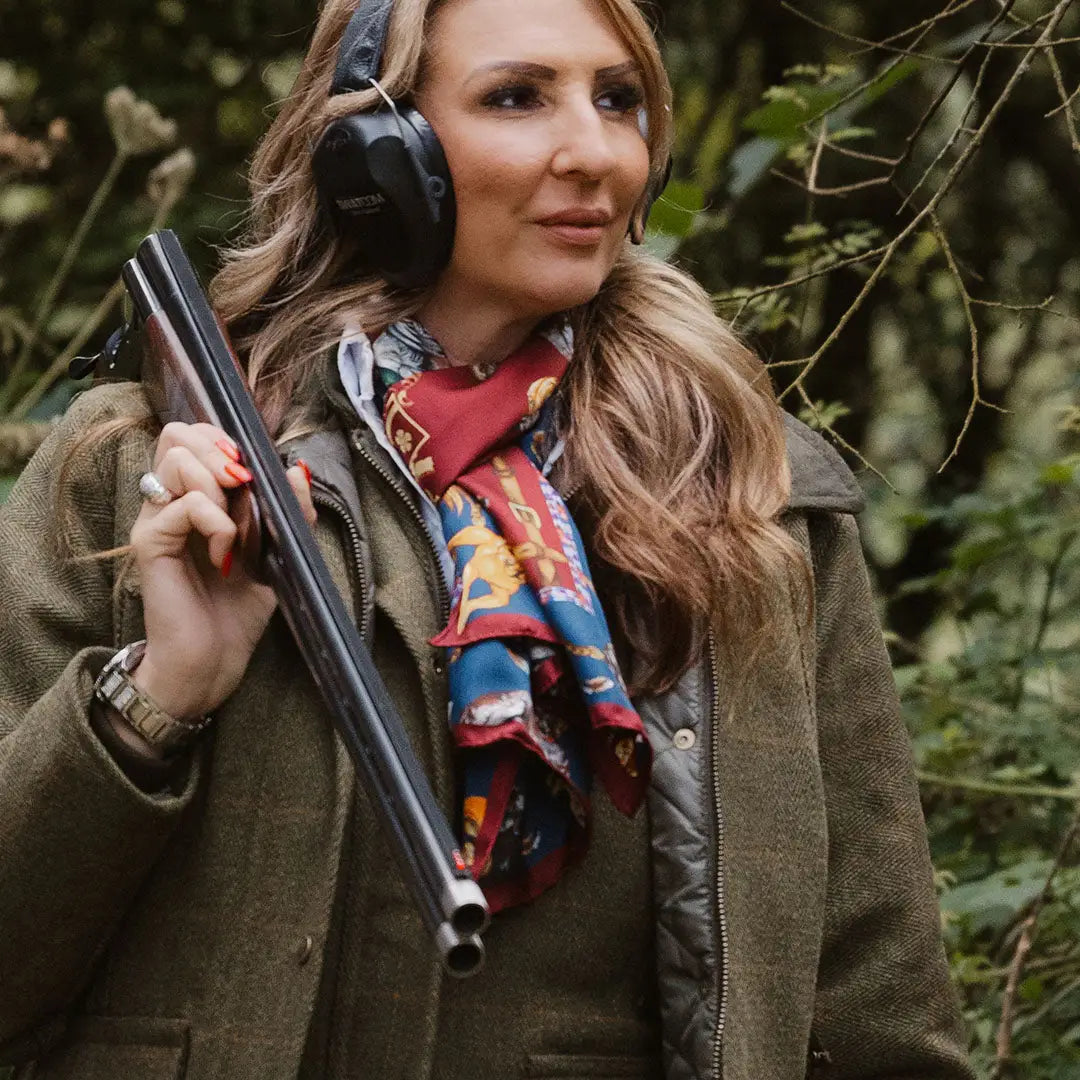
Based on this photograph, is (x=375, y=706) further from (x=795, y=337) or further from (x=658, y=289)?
(x=795, y=337)

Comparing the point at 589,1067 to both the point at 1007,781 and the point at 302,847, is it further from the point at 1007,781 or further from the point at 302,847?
the point at 1007,781

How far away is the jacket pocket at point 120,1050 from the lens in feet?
6.80

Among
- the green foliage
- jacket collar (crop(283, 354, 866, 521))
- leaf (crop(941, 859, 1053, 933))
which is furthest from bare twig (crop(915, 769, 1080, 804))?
jacket collar (crop(283, 354, 866, 521))

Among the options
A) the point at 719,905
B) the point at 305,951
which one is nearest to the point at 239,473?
the point at 305,951

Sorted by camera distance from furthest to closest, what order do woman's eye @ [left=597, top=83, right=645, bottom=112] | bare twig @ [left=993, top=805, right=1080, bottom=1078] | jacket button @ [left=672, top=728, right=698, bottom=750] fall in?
bare twig @ [left=993, top=805, right=1080, bottom=1078] → woman's eye @ [left=597, top=83, right=645, bottom=112] → jacket button @ [left=672, top=728, right=698, bottom=750]

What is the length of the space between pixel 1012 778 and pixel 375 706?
6.96ft

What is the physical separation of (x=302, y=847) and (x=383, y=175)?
84cm

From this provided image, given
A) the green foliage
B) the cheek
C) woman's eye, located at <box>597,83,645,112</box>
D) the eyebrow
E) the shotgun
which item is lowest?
the green foliage

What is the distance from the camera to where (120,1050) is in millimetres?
2109

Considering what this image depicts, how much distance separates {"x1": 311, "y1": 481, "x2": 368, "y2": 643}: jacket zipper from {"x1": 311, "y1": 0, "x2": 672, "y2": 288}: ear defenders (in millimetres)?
372

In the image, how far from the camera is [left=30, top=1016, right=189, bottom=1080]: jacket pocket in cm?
207

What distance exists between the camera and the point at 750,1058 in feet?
7.26

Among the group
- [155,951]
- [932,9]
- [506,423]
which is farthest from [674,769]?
[932,9]

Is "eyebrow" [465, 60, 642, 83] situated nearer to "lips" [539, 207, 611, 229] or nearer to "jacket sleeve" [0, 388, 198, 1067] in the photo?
"lips" [539, 207, 611, 229]
